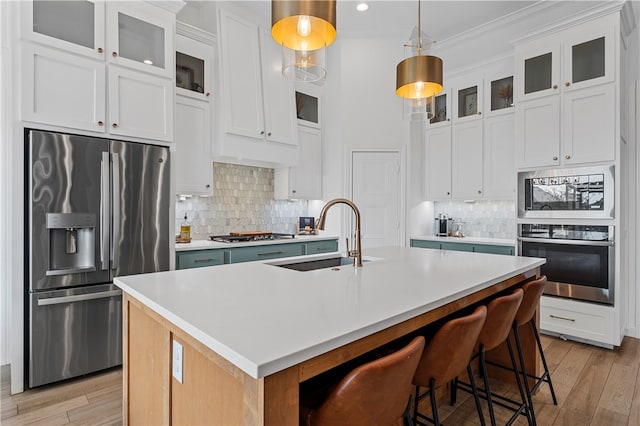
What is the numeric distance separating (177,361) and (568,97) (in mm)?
3827

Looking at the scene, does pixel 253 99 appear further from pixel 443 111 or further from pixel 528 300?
pixel 528 300

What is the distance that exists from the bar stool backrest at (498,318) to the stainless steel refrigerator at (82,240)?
2.38m

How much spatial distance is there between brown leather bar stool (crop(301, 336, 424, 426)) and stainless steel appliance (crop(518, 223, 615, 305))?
2.93 m

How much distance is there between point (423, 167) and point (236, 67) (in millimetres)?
2651

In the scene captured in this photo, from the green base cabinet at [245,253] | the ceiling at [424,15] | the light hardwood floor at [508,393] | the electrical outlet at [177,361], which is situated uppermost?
the ceiling at [424,15]

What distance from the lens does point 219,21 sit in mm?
3650

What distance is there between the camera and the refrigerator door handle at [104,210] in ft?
8.33

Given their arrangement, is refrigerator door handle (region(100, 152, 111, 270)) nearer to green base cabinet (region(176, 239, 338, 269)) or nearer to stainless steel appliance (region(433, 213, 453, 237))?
green base cabinet (region(176, 239, 338, 269))

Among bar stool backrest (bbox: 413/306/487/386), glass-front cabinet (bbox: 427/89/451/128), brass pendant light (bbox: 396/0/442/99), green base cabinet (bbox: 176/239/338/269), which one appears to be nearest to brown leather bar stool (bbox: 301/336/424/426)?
bar stool backrest (bbox: 413/306/487/386)

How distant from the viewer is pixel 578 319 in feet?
10.7

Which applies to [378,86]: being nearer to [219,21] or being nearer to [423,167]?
[423,167]

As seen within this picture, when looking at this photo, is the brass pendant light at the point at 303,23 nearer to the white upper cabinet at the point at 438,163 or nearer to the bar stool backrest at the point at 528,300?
the bar stool backrest at the point at 528,300

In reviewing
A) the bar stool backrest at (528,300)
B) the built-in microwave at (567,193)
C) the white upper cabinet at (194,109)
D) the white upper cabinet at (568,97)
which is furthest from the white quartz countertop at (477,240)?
the white upper cabinet at (194,109)

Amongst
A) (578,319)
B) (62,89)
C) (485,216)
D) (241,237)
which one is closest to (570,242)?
(578,319)
